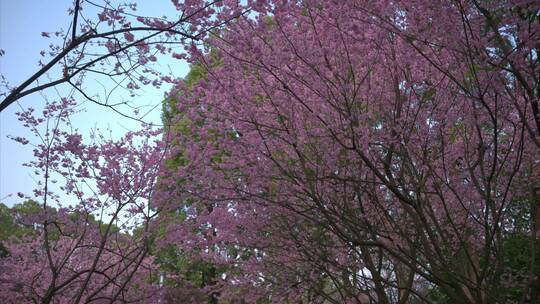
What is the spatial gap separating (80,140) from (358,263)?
16.4ft

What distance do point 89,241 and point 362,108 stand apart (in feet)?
21.0

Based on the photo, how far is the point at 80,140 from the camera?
7.48 meters

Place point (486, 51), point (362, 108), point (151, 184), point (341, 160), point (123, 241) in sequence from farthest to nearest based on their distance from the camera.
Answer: point (123, 241), point (151, 184), point (362, 108), point (341, 160), point (486, 51)

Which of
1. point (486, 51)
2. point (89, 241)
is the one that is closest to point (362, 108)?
point (486, 51)

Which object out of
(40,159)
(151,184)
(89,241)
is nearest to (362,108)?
(151,184)

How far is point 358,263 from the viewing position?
648cm

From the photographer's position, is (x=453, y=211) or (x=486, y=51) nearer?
(x=486, y=51)

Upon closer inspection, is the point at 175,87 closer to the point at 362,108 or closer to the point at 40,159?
the point at 362,108

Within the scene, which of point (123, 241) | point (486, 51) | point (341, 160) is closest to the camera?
point (486, 51)

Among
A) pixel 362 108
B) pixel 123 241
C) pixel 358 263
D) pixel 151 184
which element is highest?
pixel 362 108

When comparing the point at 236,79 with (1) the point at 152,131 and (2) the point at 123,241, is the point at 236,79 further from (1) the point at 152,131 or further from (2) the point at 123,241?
(2) the point at 123,241

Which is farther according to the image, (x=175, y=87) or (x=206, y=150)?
(x=206, y=150)

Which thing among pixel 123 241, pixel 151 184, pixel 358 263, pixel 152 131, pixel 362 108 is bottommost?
pixel 358 263

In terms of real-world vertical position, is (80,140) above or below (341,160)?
above
